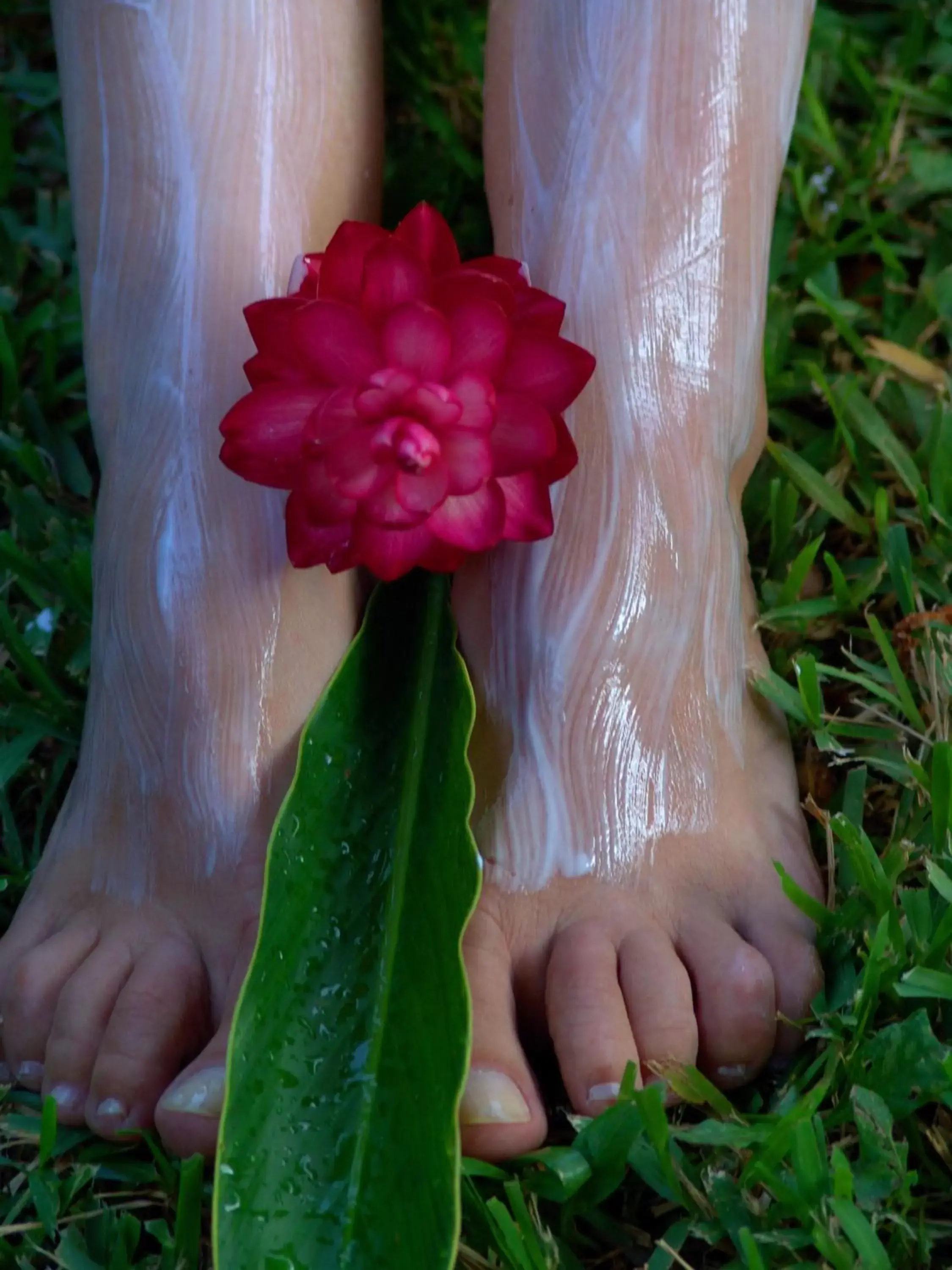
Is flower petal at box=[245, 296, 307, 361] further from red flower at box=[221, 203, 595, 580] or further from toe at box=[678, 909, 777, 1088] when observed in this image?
toe at box=[678, 909, 777, 1088]

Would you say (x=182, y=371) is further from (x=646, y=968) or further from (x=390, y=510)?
(x=646, y=968)

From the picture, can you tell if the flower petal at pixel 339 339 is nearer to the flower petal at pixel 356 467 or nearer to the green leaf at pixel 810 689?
the flower petal at pixel 356 467

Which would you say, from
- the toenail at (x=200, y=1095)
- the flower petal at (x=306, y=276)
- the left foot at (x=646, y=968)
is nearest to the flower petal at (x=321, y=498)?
the flower petal at (x=306, y=276)

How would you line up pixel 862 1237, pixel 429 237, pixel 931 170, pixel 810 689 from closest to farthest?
pixel 862 1237, pixel 429 237, pixel 810 689, pixel 931 170

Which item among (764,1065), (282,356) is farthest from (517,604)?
(764,1065)

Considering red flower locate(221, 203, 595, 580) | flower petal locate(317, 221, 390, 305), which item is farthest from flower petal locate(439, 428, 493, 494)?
flower petal locate(317, 221, 390, 305)

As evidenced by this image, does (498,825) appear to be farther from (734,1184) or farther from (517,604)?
(734,1184)

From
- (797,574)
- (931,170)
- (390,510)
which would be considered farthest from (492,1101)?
(931,170)
